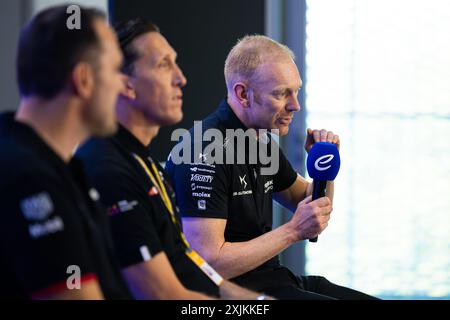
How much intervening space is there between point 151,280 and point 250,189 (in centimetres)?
87

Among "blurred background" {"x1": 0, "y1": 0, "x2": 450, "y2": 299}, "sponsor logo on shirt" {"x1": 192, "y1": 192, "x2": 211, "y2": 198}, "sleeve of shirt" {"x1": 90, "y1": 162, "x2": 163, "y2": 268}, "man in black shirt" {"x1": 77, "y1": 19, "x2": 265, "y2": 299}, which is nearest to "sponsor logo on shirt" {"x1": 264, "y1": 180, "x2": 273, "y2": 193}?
"sponsor logo on shirt" {"x1": 192, "y1": 192, "x2": 211, "y2": 198}

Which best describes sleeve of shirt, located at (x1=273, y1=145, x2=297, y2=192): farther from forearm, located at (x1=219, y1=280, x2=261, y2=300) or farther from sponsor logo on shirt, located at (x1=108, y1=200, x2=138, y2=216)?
sponsor logo on shirt, located at (x1=108, y1=200, x2=138, y2=216)

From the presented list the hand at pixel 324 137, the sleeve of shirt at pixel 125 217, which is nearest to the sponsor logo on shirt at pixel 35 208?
the sleeve of shirt at pixel 125 217

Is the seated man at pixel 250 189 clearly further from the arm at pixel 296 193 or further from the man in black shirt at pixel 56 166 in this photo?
the man in black shirt at pixel 56 166

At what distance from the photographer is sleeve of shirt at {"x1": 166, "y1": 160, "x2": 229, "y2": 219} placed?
7.60ft

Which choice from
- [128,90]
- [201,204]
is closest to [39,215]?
[128,90]

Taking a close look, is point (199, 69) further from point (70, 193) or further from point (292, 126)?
point (70, 193)

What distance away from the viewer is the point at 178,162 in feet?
7.85

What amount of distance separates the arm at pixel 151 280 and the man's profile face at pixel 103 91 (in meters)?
0.39

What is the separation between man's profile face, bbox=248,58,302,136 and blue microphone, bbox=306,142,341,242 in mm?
208

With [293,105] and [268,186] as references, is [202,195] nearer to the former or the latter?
[268,186]

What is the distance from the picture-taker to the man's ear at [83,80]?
4.63ft

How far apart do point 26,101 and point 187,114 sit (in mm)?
2523
